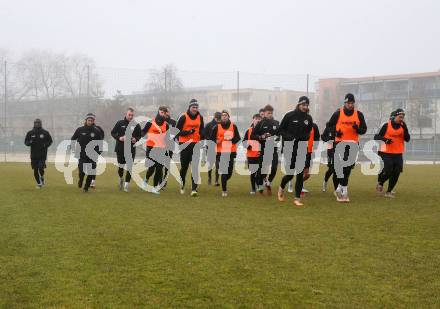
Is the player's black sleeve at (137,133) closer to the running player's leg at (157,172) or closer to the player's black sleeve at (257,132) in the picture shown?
the running player's leg at (157,172)

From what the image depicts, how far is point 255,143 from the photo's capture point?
13.7 meters

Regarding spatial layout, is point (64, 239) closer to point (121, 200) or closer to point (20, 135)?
point (121, 200)

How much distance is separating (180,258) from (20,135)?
3325cm

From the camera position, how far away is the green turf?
4.71 m

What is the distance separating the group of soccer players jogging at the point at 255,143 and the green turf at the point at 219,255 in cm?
137

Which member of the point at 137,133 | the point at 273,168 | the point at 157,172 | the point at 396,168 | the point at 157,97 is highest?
the point at 157,97

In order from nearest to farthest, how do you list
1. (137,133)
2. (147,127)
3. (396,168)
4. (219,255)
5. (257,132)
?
(219,255)
(396,168)
(257,132)
(147,127)
(137,133)

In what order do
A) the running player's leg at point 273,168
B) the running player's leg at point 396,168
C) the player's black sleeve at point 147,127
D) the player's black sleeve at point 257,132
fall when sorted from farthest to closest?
the player's black sleeve at point 147,127 → the player's black sleeve at point 257,132 → the running player's leg at point 273,168 → the running player's leg at point 396,168

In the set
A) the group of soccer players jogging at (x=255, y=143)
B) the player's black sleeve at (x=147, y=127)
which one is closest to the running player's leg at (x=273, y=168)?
the group of soccer players jogging at (x=255, y=143)

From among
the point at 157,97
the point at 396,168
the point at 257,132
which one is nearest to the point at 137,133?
the point at 257,132

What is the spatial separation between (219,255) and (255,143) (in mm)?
7680

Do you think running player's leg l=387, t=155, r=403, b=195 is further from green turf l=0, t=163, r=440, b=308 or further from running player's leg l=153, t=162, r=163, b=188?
running player's leg l=153, t=162, r=163, b=188

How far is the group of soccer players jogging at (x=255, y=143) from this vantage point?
36.6 ft

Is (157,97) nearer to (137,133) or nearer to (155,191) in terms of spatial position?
(137,133)
